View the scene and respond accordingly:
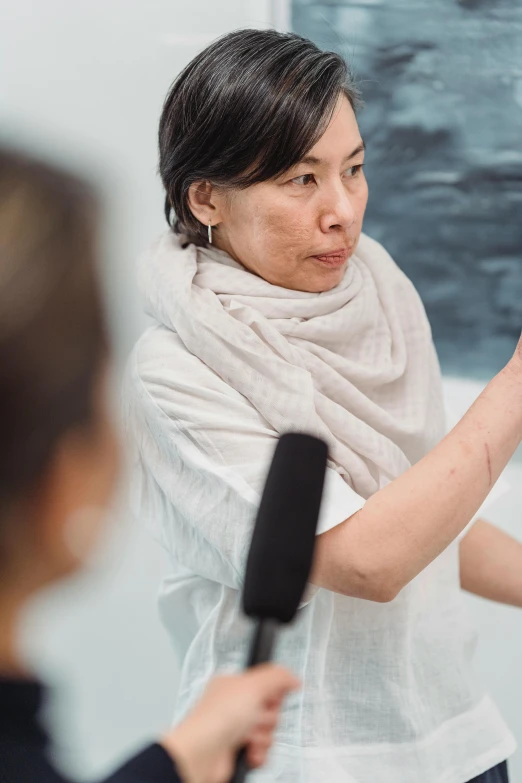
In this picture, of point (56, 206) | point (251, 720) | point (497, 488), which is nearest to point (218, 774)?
point (251, 720)

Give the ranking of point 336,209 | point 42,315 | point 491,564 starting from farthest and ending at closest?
point 491,564 < point 336,209 < point 42,315

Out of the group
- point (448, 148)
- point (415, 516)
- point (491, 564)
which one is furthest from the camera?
point (448, 148)

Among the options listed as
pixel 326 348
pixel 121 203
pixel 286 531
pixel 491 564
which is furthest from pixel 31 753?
pixel 121 203

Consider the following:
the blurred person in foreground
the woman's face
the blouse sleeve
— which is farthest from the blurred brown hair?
the woman's face

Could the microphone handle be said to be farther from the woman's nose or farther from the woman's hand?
the woman's nose

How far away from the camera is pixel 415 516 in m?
0.81

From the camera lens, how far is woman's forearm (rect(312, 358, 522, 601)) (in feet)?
2.67

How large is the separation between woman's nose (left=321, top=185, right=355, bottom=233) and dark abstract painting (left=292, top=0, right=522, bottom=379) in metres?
0.42

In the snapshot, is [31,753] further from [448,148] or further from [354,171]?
[448,148]

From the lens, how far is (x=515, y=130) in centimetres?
125

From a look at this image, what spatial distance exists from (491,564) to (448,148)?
596 mm

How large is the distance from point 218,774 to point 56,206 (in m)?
0.34

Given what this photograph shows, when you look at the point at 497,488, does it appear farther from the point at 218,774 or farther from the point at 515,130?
the point at 218,774

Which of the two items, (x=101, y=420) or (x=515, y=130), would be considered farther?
(x=515, y=130)
